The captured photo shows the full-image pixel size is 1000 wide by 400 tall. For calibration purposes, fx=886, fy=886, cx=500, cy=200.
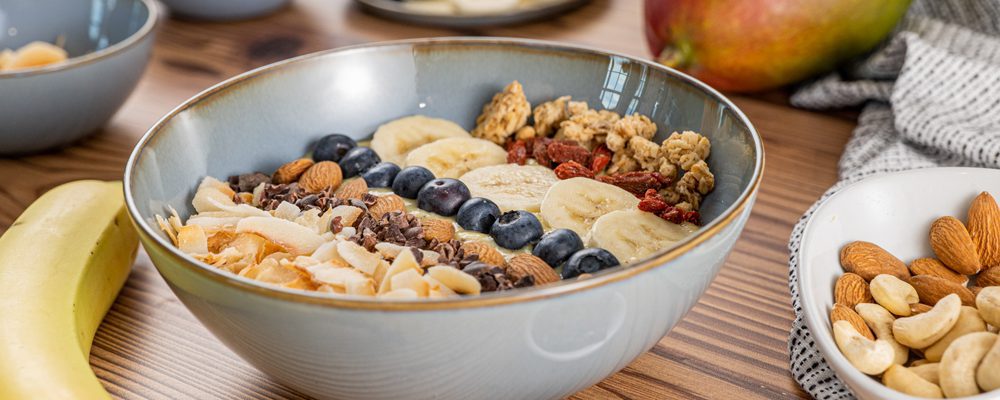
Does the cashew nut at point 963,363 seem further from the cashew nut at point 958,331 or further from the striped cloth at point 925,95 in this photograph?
the striped cloth at point 925,95

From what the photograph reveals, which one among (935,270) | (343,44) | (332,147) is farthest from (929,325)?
(343,44)

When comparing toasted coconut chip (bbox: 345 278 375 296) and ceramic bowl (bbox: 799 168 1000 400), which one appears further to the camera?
ceramic bowl (bbox: 799 168 1000 400)

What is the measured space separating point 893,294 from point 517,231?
11.8 inches

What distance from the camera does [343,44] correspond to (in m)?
1.39

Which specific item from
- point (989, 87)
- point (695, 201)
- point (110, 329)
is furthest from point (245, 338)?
point (989, 87)

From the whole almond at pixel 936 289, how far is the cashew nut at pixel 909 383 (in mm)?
108

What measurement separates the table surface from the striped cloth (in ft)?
0.12

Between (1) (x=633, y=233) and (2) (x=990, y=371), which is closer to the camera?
(2) (x=990, y=371)

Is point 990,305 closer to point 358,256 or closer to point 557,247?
point 557,247

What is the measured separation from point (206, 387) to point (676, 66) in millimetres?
731

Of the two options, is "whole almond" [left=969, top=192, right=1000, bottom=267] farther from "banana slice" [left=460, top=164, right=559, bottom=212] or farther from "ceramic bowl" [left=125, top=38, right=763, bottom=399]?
"banana slice" [left=460, top=164, right=559, bottom=212]

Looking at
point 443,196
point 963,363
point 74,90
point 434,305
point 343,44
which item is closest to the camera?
point 434,305

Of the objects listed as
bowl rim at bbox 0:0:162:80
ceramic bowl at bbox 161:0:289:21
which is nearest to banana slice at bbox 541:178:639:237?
bowl rim at bbox 0:0:162:80

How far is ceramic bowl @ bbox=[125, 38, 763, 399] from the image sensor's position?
0.50 meters
